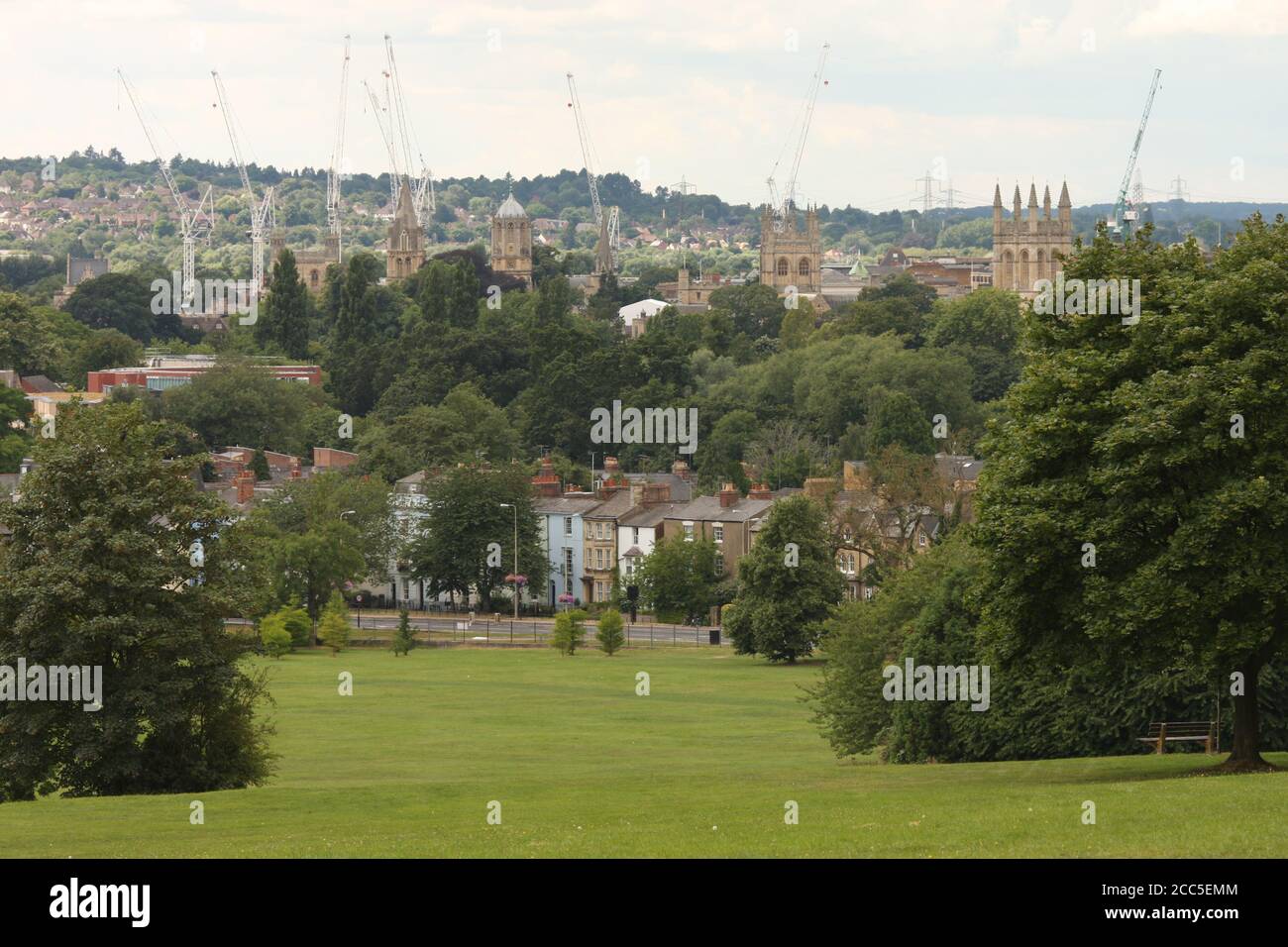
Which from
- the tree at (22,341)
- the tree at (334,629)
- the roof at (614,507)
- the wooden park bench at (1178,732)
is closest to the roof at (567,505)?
the roof at (614,507)

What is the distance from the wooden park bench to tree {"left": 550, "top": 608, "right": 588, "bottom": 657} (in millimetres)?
41876

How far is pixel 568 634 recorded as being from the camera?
256 ft

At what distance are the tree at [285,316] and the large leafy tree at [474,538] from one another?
75919mm

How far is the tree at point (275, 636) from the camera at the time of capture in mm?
75625

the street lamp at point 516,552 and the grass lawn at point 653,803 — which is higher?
the grass lawn at point 653,803

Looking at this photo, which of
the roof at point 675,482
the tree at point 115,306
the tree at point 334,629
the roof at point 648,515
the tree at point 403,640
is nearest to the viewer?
the tree at point 403,640

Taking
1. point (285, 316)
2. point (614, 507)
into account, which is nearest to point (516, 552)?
point (614, 507)

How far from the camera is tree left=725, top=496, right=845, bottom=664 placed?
7300 centimetres

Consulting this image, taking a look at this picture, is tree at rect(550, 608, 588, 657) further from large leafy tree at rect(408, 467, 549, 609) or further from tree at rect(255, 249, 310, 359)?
tree at rect(255, 249, 310, 359)

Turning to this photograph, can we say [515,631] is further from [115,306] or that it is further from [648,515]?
[115,306]

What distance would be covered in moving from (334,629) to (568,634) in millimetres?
8718

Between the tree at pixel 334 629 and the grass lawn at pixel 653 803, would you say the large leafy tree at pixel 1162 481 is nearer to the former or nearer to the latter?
the grass lawn at pixel 653 803

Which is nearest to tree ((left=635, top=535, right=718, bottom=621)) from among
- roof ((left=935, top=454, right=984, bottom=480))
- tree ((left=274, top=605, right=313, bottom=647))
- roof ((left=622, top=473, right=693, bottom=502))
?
roof ((left=935, top=454, right=984, bottom=480))
